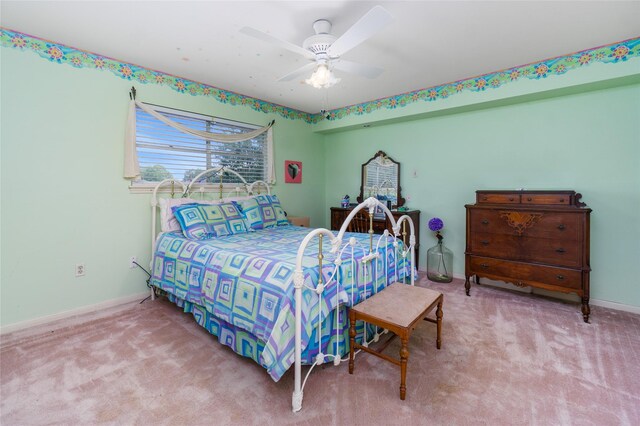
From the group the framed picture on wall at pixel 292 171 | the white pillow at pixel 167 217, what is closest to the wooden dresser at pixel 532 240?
the framed picture on wall at pixel 292 171

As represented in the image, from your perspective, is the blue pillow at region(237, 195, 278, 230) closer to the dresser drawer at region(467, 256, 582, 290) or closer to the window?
the window

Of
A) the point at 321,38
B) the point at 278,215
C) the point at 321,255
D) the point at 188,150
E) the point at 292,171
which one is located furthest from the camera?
the point at 292,171

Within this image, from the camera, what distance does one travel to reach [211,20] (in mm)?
2209

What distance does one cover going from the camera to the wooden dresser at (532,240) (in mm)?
2672

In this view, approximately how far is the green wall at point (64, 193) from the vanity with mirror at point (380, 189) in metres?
2.64

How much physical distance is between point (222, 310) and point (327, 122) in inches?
142

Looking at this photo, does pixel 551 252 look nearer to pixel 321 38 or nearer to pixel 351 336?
pixel 351 336

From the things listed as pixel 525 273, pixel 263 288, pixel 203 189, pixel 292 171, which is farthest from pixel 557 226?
pixel 203 189

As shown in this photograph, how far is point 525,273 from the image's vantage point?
2.93 meters

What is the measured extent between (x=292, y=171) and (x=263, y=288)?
3110mm

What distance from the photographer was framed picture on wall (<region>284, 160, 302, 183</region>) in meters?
4.59

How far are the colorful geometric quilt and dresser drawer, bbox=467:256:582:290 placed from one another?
3.48 feet

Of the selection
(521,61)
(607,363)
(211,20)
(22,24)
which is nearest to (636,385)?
(607,363)

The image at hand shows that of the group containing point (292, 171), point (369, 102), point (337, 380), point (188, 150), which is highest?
point (369, 102)
